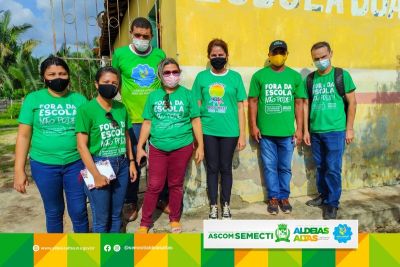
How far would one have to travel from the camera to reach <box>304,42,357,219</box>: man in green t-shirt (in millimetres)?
3758

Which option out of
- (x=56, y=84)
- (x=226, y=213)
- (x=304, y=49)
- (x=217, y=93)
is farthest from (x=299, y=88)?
(x=56, y=84)

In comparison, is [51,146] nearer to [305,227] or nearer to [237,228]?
[237,228]

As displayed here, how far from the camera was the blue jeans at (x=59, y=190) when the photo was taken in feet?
8.70

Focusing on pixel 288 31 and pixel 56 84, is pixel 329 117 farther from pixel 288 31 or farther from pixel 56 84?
pixel 56 84

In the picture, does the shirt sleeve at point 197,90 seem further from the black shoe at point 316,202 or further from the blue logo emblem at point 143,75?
the black shoe at point 316,202

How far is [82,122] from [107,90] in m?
0.32

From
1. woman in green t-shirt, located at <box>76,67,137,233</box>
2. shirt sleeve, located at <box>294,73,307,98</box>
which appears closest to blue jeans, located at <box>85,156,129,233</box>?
woman in green t-shirt, located at <box>76,67,137,233</box>

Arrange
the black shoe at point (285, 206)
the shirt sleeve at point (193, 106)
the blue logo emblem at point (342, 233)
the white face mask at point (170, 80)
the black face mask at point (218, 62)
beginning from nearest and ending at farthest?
the blue logo emblem at point (342, 233)
the white face mask at point (170, 80)
the shirt sleeve at point (193, 106)
the black face mask at point (218, 62)
the black shoe at point (285, 206)

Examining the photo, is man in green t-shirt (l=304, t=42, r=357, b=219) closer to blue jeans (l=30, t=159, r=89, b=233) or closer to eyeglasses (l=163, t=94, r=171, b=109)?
eyeglasses (l=163, t=94, r=171, b=109)

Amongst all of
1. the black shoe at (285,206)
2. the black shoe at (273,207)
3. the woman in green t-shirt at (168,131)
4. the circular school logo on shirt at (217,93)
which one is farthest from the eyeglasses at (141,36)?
the black shoe at (285,206)

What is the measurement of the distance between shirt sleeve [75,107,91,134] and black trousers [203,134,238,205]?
1.27 m

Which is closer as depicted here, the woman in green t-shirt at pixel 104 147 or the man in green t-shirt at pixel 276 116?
the woman in green t-shirt at pixel 104 147

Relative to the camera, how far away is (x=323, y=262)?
2174 millimetres

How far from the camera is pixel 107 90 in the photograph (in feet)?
8.79
